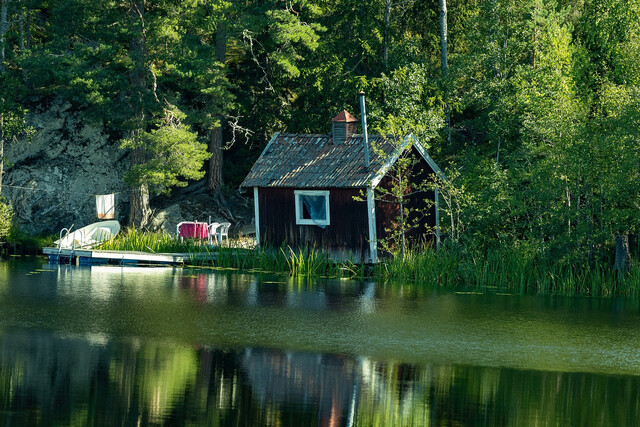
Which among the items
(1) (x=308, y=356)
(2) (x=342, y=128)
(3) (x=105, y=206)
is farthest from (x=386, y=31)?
(1) (x=308, y=356)

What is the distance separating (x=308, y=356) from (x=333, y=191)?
1347cm

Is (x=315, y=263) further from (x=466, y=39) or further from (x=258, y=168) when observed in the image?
(x=466, y=39)

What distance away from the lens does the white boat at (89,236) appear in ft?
106

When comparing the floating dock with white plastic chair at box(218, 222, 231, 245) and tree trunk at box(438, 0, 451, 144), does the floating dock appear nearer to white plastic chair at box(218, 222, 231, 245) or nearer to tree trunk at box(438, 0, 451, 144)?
white plastic chair at box(218, 222, 231, 245)

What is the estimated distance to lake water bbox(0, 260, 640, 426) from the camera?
12742 millimetres

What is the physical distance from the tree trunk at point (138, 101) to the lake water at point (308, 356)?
900cm

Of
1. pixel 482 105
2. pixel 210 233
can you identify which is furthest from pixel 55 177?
pixel 482 105

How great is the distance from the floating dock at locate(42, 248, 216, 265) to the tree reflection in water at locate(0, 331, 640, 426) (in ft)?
45.6

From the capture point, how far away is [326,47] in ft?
118

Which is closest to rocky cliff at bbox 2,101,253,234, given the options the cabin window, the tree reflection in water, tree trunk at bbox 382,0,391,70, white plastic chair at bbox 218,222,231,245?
white plastic chair at bbox 218,222,231,245

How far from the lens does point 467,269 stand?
26.9 meters

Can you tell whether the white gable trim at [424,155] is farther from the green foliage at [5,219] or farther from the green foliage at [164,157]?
the green foliage at [5,219]

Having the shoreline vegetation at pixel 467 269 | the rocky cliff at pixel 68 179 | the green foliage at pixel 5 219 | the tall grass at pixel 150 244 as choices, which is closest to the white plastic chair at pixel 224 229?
the tall grass at pixel 150 244

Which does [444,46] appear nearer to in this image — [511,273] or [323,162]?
[323,162]
